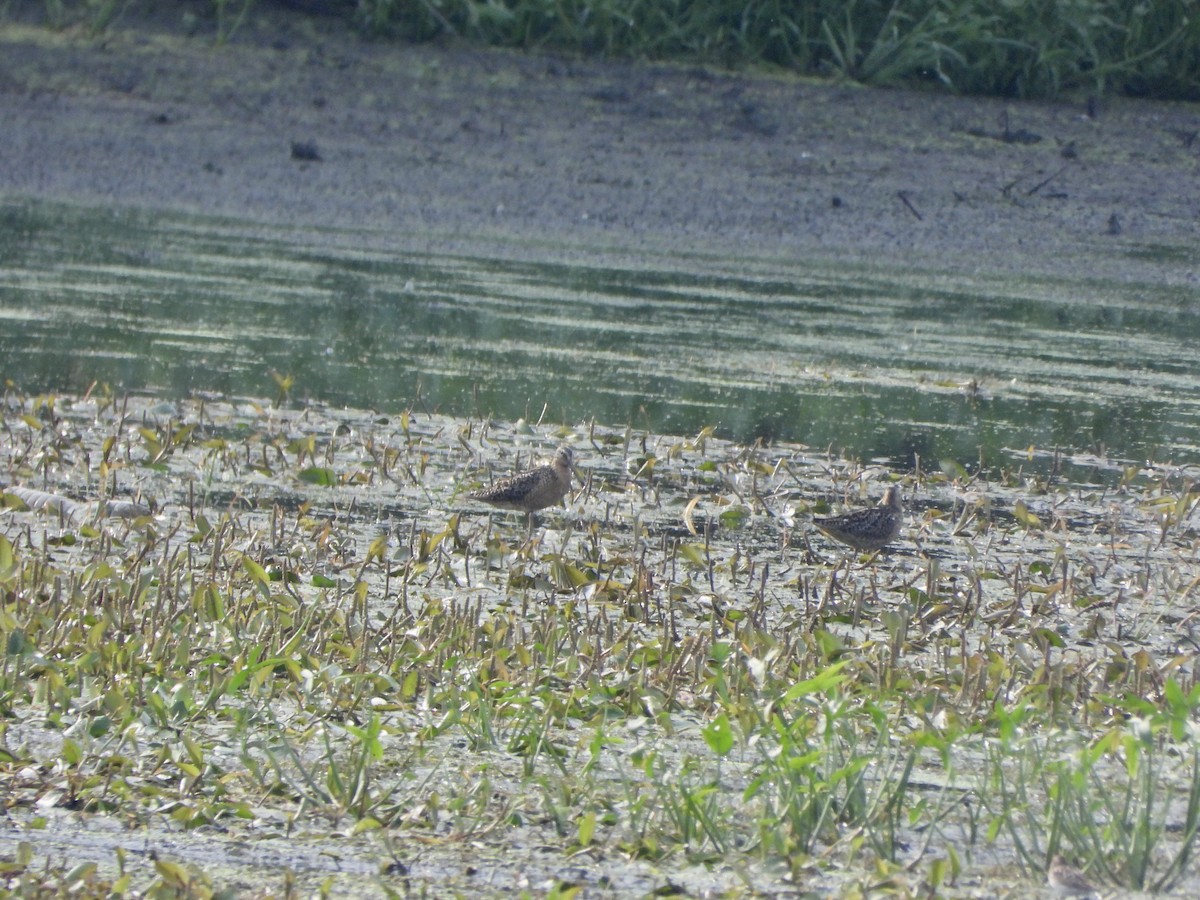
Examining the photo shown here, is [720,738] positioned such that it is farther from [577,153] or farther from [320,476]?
[577,153]

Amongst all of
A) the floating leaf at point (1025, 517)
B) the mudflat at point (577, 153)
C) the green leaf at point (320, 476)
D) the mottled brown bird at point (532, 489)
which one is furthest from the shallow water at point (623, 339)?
the mottled brown bird at point (532, 489)

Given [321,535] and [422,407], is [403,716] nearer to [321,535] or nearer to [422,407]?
[321,535]

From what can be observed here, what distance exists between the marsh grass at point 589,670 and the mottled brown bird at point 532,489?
11cm

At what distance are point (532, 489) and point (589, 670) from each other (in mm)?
1705

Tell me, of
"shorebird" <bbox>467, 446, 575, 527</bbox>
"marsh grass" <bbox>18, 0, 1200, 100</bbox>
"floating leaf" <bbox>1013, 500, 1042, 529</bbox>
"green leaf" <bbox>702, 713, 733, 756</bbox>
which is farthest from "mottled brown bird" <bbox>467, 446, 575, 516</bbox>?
"marsh grass" <bbox>18, 0, 1200, 100</bbox>

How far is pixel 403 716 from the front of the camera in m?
4.09

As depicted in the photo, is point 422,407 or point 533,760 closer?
point 533,760

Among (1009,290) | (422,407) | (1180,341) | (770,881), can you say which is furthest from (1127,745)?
(1009,290)

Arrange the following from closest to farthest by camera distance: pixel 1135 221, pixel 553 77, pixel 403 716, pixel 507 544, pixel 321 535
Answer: pixel 403 716
pixel 321 535
pixel 507 544
pixel 1135 221
pixel 553 77

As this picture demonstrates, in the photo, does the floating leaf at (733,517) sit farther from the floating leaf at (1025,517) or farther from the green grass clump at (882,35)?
the green grass clump at (882,35)

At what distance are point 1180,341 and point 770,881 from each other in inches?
334

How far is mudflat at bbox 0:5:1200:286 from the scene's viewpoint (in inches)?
541

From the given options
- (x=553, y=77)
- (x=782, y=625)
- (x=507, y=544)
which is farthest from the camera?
(x=553, y=77)

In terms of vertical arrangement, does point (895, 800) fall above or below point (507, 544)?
above
